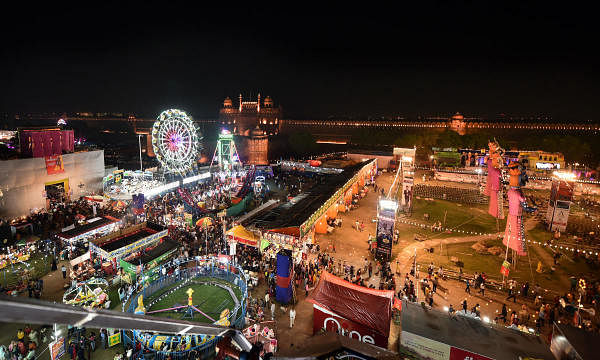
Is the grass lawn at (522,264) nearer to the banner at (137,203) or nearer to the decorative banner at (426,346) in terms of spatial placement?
the decorative banner at (426,346)

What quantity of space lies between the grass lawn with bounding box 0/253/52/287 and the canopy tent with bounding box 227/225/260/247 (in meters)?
9.03

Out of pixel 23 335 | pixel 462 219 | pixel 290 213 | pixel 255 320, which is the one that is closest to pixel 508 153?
pixel 462 219

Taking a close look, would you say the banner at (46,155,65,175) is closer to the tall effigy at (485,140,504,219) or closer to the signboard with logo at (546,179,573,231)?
the tall effigy at (485,140,504,219)

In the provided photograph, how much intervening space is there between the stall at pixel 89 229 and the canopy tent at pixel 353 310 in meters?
14.0

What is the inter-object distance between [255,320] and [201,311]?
7.87 ft

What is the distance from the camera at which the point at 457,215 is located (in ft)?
84.5

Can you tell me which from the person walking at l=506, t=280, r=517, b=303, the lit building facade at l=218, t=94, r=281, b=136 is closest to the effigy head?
the person walking at l=506, t=280, r=517, b=303

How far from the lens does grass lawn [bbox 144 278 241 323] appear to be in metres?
12.5

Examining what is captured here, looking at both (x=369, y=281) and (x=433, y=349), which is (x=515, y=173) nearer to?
(x=369, y=281)

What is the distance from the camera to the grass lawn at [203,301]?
41.1 feet

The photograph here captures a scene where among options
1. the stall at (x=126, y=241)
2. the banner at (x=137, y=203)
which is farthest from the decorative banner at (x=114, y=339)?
the banner at (x=137, y=203)

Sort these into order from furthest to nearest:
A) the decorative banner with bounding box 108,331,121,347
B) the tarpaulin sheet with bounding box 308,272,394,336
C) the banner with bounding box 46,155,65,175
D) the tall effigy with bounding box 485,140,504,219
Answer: the banner with bounding box 46,155,65,175 → the tall effigy with bounding box 485,140,504,219 → the decorative banner with bounding box 108,331,121,347 → the tarpaulin sheet with bounding box 308,272,394,336

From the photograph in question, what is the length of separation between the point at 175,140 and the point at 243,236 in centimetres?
1502

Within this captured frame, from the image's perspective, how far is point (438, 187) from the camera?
32.7 m
